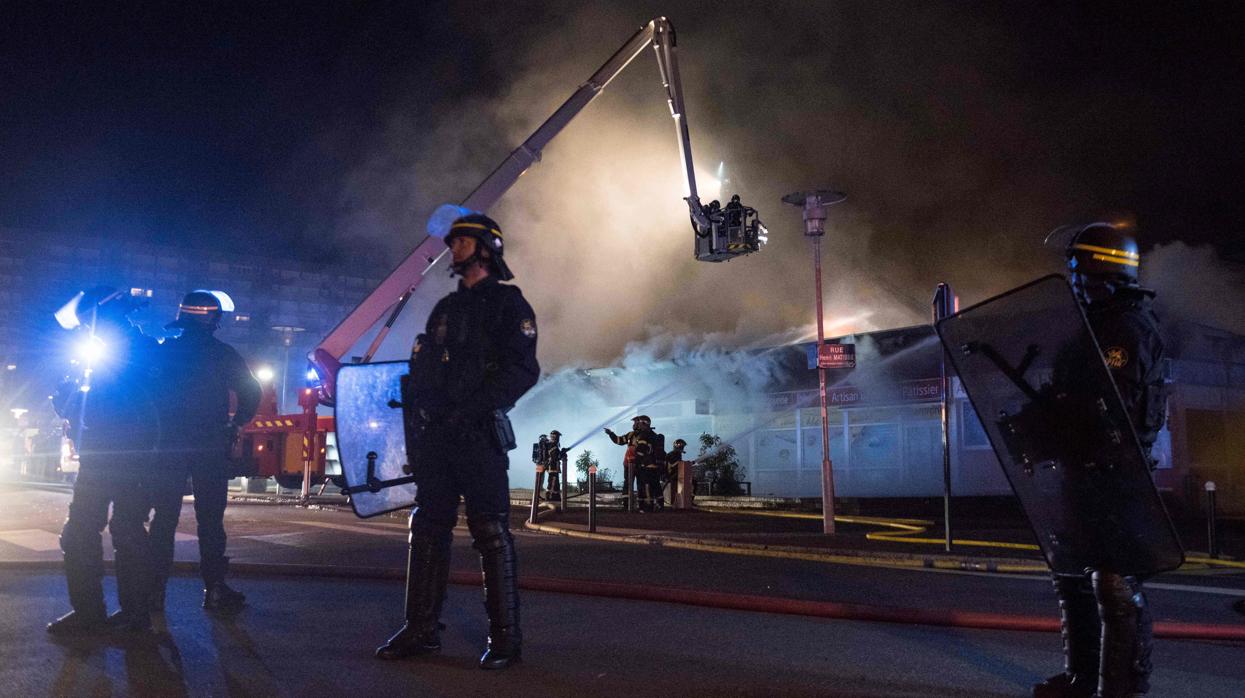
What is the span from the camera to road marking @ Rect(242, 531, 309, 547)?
348 inches

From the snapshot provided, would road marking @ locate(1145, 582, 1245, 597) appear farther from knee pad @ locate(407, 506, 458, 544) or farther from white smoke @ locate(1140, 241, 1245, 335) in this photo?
white smoke @ locate(1140, 241, 1245, 335)

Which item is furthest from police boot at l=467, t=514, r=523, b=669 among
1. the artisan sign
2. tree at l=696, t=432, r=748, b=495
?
tree at l=696, t=432, r=748, b=495

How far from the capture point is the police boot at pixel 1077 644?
3148 mm

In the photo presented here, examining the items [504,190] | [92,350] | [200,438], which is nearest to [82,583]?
[200,438]

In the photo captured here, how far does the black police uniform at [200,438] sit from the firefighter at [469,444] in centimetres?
177

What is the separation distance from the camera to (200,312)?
5242 millimetres

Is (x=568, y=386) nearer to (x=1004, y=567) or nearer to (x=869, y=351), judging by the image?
(x=869, y=351)

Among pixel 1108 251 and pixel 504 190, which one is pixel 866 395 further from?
pixel 1108 251

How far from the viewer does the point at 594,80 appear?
15422 millimetres

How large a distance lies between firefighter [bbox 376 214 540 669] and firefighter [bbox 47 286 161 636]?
5.11 ft

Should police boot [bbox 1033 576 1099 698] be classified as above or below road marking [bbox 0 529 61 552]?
above

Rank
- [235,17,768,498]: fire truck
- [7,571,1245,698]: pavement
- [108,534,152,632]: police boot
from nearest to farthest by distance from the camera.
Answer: [7,571,1245,698]: pavement
[108,534,152,632]: police boot
[235,17,768,498]: fire truck

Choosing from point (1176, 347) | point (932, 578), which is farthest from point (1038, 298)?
point (1176, 347)

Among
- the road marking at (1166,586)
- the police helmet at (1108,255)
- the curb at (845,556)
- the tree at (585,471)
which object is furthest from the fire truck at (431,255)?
the police helmet at (1108,255)
